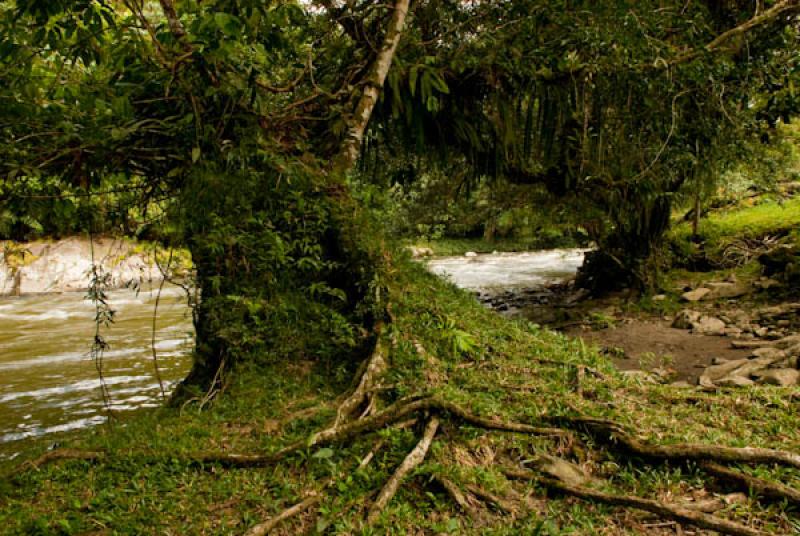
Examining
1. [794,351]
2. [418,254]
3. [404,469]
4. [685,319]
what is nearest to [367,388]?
[404,469]

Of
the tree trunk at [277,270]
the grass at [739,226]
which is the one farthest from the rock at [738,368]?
the grass at [739,226]

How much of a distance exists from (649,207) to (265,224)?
8.16 m

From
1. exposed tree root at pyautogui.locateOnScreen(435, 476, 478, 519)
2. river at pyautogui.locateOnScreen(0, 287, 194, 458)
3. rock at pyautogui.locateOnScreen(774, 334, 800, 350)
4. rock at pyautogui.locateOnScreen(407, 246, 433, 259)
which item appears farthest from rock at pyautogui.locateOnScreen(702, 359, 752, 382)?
river at pyautogui.locateOnScreen(0, 287, 194, 458)

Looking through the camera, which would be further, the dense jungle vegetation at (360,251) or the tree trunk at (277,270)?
the tree trunk at (277,270)

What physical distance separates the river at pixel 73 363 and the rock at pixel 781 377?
4706 mm

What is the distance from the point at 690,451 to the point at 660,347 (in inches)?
198

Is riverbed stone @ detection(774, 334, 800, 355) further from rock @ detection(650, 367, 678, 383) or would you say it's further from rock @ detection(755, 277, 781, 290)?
rock @ detection(755, 277, 781, 290)

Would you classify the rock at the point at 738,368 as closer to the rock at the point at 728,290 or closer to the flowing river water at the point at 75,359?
the flowing river water at the point at 75,359

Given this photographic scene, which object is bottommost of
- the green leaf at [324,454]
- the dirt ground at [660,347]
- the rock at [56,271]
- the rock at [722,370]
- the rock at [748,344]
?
the dirt ground at [660,347]

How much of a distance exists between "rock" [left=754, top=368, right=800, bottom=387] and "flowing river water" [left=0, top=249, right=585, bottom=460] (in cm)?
337

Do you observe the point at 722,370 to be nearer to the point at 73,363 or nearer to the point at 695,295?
the point at 695,295

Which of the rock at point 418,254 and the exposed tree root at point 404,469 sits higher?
the rock at point 418,254

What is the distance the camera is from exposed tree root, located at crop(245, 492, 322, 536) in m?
2.40

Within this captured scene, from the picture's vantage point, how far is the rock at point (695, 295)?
964 centimetres
